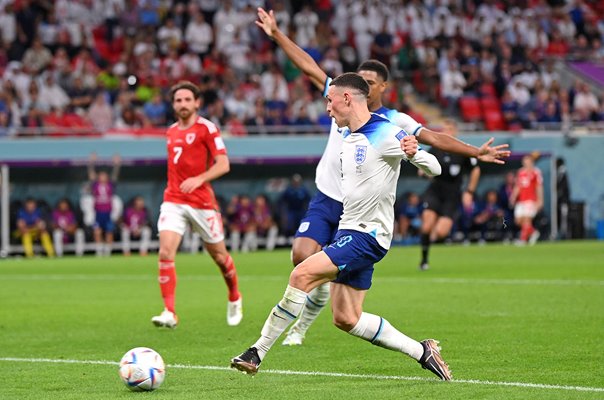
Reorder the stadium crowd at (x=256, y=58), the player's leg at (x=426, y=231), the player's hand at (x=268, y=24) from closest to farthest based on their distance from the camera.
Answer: the player's hand at (x=268, y=24) < the player's leg at (x=426, y=231) < the stadium crowd at (x=256, y=58)

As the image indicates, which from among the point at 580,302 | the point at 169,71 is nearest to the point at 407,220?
the point at 169,71

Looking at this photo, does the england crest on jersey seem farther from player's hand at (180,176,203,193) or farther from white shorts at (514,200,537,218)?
white shorts at (514,200,537,218)

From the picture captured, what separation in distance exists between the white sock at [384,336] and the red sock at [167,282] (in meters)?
4.53

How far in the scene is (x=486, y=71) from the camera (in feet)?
121

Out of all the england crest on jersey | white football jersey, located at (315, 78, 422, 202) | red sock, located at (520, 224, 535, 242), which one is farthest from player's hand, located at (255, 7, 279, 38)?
red sock, located at (520, 224, 535, 242)

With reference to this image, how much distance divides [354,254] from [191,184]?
479 centimetres

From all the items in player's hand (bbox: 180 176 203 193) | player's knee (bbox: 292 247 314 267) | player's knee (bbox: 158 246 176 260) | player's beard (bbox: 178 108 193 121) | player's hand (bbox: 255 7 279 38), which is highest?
player's hand (bbox: 255 7 279 38)

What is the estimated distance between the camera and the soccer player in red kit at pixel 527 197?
32969 mm

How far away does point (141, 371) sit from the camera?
8672 millimetres

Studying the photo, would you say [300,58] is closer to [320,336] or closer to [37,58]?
[320,336]

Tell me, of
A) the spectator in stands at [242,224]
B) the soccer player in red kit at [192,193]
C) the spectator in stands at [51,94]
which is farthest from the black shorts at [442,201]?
the spectator in stands at [51,94]

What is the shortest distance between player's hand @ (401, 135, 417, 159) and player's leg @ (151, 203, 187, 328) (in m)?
5.07

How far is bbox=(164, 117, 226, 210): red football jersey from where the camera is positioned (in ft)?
45.3

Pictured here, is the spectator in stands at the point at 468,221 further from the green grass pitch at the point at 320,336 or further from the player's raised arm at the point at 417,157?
the player's raised arm at the point at 417,157
